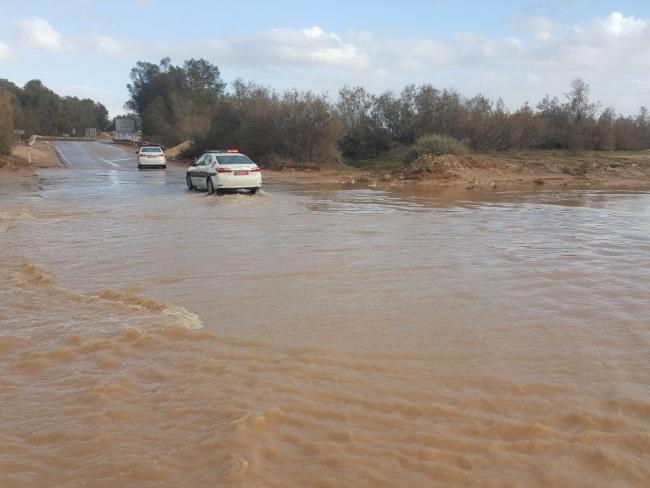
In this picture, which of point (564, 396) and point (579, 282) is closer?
point (564, 396)

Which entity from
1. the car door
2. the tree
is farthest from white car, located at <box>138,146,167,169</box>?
the car door

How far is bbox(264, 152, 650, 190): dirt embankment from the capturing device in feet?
98.8

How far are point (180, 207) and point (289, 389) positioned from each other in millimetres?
13555

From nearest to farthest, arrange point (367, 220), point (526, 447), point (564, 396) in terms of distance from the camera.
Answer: point (526, 447) → point (564, 396) → point (367, 220)

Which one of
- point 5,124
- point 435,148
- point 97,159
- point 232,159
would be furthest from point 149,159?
point 232,159

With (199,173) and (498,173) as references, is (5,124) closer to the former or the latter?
(199,173)

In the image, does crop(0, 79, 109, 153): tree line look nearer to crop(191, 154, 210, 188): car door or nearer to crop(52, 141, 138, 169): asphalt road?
crop(52, 141, 138, 169): asphalt road

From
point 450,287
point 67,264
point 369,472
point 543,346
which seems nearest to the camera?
point 369,472

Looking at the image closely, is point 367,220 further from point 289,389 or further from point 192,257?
point 289,389

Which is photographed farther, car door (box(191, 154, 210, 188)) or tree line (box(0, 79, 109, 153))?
tree line (box(0, 79, 109, 153))

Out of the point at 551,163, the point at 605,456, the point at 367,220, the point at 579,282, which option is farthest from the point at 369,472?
the point at 551,163

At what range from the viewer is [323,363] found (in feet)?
17.0

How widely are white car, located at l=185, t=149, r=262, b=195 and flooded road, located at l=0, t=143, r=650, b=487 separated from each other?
30.0 ft

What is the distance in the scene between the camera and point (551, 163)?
3706 centimetres
